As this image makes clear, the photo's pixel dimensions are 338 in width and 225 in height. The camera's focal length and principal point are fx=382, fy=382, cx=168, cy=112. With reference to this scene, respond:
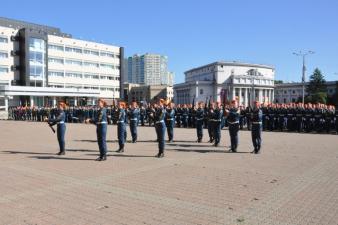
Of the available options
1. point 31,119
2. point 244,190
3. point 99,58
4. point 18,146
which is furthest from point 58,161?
point 99,58

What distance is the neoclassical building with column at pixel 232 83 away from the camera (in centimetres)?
14438

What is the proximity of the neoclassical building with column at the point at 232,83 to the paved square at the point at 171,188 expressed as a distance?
129 m

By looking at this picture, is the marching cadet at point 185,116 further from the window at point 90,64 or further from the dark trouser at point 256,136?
the window at point 90,64

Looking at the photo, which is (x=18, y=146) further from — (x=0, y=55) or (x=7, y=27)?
(x=7, y=27)

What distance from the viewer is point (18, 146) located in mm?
16828

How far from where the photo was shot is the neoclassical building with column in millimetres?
144375

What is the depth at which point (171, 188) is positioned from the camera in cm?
836

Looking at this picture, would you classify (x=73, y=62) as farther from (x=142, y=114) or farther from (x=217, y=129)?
(x=217, y=129)

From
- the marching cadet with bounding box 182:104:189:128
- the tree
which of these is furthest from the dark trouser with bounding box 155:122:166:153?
the tree

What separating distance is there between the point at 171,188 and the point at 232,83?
139185 millimetres

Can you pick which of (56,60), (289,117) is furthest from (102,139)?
(56,60)

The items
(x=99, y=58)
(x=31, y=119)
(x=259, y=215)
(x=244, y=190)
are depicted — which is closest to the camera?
(x=259, y=215)

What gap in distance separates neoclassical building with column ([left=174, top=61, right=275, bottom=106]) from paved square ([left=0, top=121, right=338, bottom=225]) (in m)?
129

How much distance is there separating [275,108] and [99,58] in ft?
264
